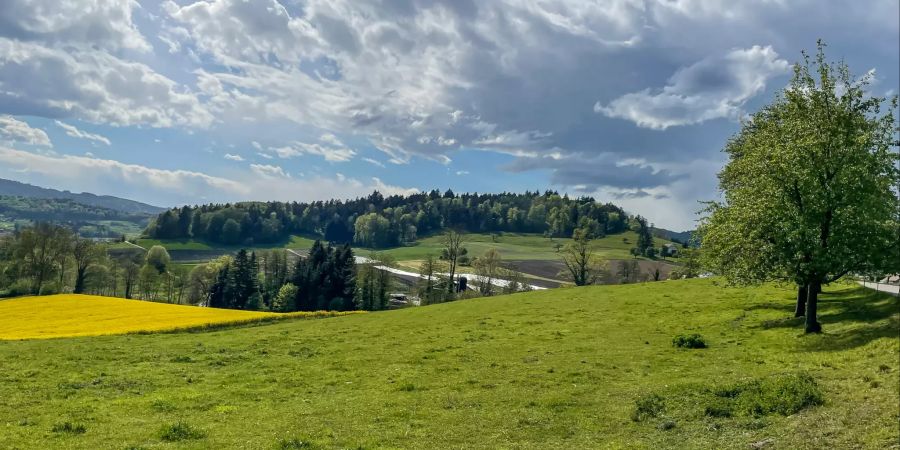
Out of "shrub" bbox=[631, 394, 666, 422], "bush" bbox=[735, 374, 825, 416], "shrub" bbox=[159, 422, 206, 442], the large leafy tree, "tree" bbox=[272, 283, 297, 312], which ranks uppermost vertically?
the large leafy tree

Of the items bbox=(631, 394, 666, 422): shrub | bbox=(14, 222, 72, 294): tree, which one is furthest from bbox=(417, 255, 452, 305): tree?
bbox=(631, 394, 666, 422): shrub

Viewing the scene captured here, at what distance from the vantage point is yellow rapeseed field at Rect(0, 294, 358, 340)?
52.4m

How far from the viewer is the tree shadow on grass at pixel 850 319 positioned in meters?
26.5

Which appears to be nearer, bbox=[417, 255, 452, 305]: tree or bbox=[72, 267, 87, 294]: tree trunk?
bbox=[417, 255, 452, 305]: tree

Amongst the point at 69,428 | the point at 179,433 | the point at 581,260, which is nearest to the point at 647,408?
the point at 179,433

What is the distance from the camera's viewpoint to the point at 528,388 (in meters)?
25.0

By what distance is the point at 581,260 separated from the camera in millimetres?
112750

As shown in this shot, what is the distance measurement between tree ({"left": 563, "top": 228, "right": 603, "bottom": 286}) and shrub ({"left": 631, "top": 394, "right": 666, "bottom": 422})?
3411 inches

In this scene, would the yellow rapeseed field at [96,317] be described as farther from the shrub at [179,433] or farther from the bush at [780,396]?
the bush at [780,396]

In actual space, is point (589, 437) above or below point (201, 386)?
above

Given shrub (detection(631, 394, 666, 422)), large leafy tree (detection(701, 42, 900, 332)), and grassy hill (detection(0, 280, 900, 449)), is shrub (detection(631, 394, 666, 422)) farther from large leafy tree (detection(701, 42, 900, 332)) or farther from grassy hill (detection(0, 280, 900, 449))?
large leafy tree (detection(701, 42, 900, 332))

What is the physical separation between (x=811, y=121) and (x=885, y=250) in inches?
330

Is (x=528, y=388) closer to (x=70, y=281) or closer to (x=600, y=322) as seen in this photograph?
(x=600, y=322)

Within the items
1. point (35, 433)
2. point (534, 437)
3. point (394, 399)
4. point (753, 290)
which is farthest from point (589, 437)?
point (753, 290)
